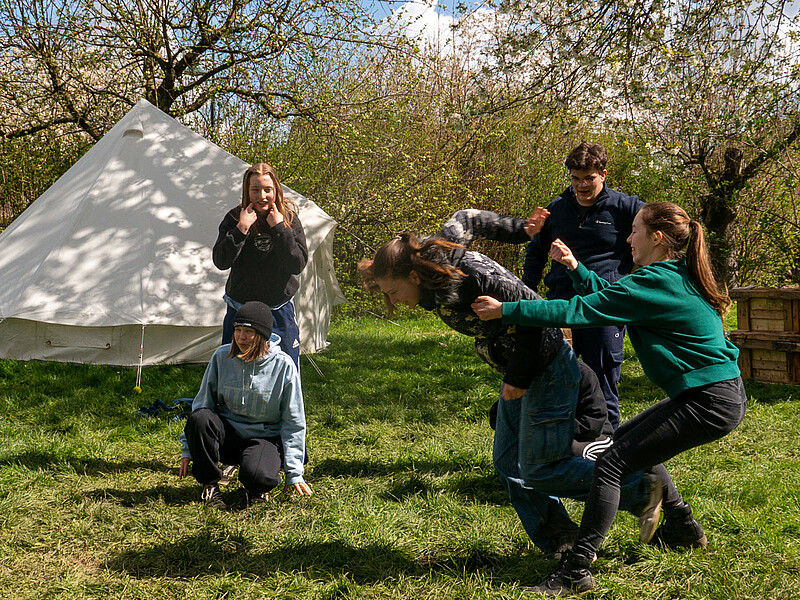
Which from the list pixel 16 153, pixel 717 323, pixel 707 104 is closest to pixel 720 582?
pixel 717 323

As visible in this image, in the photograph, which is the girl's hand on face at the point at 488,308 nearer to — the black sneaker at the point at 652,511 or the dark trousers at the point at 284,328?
the black sneaker at the point at 652,511

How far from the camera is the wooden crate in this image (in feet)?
21.2

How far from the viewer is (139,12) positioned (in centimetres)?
873

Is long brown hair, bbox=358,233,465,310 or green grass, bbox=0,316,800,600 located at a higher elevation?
long brown hair, bbox=358,233,465,310

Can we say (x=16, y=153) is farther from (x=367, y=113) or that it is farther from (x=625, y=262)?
(x=625, y=262)

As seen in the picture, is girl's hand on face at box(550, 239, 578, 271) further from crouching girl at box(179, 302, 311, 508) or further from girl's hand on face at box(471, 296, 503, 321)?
crouching girl at box(179, 302, 311, 508)

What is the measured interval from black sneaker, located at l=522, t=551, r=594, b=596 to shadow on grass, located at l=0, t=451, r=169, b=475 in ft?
8.33

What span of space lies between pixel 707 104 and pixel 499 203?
4.49 m

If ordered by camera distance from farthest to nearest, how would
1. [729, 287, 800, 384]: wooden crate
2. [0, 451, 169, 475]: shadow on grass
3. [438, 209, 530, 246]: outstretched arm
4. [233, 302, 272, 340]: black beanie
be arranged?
[729, 287, 800, 384]: wooden crate → [0, 451, 169, 475]: shadow on grass → [233, 302, 272, 340]: black beanie → [438, 209, 530, 246]: outstretched arm

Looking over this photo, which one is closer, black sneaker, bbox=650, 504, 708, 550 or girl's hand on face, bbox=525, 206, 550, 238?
black sneaker, bbox=650, 504, 708, 550

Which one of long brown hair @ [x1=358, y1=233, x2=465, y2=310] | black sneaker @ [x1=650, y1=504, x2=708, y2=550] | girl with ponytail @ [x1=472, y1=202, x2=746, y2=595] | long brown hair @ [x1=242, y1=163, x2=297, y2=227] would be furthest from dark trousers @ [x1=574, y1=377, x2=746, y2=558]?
long brown hair @ [x1=242, y1=163, x2=297, y2=227]

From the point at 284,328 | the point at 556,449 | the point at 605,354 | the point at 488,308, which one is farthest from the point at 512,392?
the point at 284,328

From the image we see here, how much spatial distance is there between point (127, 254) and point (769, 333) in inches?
241

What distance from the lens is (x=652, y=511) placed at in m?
2.69
